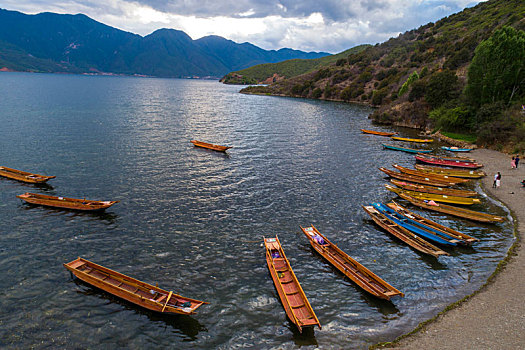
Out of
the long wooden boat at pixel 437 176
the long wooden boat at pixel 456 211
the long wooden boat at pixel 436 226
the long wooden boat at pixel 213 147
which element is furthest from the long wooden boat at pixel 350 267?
the long wooden boat at pixel 213 147

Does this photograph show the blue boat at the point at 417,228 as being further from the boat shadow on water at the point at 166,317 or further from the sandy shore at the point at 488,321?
the boat shadow on water at the point at 166,317

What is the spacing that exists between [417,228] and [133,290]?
30718 mm

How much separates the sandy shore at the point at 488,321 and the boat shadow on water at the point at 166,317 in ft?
45.8

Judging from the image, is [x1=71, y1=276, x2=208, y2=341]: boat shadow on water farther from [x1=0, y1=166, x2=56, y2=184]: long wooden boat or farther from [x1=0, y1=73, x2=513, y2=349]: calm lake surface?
[x1=0, y1=166, x2=56, y2=184]: long wooden boat

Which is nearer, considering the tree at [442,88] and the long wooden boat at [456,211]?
the long wooden boat at [456,211]

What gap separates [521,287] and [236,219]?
1112 inches

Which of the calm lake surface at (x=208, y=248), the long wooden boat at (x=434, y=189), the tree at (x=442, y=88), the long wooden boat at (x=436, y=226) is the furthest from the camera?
the tree at (x=442, y=88)

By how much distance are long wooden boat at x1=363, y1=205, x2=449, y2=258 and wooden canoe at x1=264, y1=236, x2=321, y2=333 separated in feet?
46.4

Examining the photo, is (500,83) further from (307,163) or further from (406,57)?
(406,57)

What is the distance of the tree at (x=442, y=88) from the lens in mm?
94000

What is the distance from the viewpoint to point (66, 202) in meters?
37.6

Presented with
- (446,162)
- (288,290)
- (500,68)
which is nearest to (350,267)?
(288,290)

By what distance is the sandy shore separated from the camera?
18703 mm

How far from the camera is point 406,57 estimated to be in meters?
191
